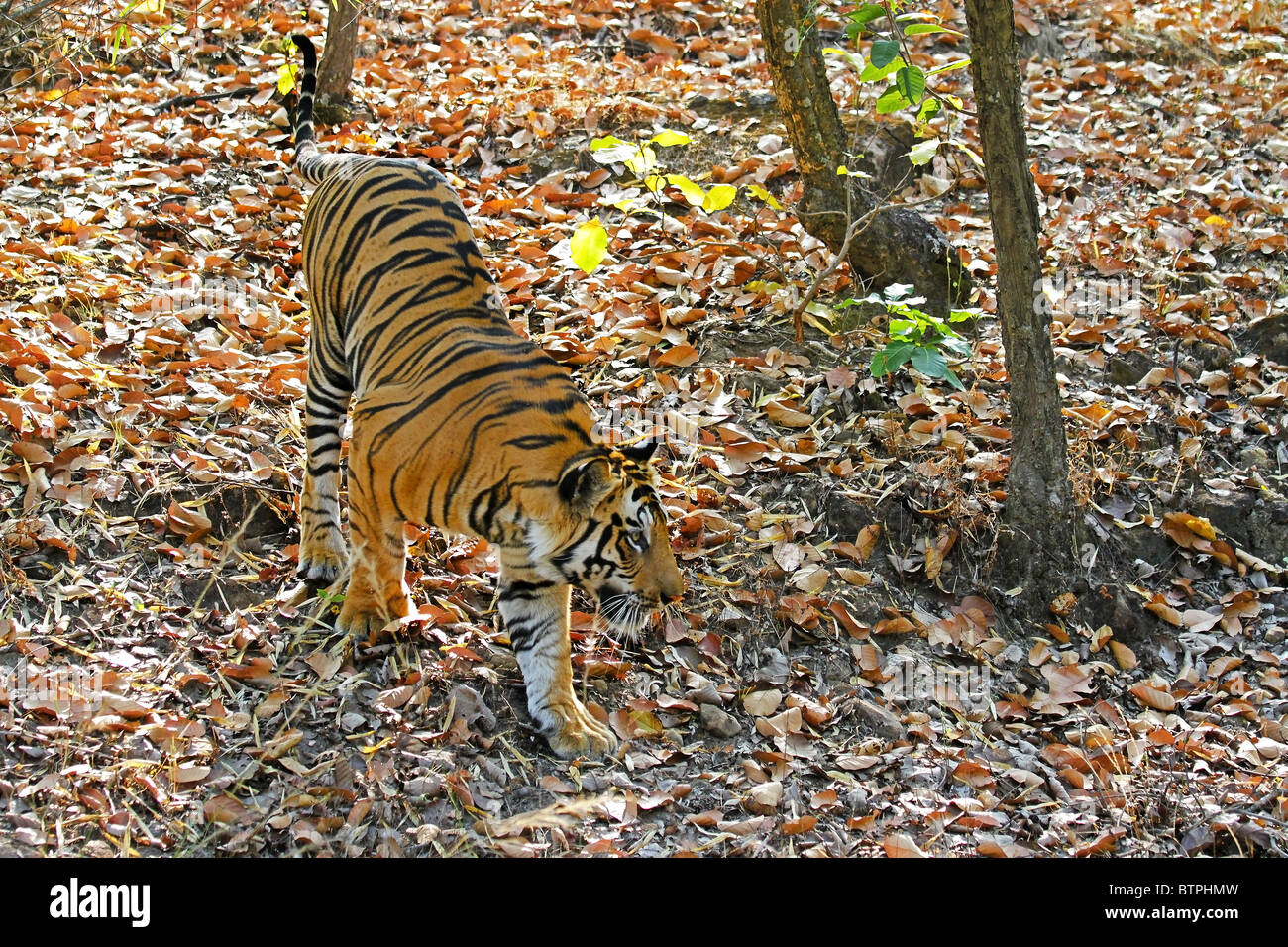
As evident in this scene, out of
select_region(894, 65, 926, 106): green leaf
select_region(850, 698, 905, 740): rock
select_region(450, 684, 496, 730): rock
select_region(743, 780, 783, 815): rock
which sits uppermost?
select_region(894, 65, 926, 106): green leaf

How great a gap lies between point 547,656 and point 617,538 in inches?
20.9

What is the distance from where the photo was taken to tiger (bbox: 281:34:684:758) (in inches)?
149

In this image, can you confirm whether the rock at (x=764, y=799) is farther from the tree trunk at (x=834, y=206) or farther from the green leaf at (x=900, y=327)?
the tree trunk at (x=834, y=206)

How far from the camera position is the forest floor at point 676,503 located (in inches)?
148

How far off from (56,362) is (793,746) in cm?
354

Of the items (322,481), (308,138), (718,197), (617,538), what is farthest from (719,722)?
(308,138)

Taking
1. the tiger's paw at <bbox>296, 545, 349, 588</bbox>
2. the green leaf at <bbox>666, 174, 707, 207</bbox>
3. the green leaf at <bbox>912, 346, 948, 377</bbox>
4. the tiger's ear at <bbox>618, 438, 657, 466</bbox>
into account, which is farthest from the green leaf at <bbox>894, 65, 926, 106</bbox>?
the tiger's paw at <bbox>296, 545, 349, 588</bbox>

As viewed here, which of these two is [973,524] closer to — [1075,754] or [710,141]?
[1075,754]

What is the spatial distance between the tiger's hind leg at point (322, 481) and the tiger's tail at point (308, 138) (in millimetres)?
918

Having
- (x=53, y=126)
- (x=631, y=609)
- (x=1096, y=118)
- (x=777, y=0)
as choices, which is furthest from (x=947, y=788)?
(x=53, y=126)

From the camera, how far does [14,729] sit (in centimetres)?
361

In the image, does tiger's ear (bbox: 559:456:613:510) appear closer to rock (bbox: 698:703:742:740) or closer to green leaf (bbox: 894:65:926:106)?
rock (bbox: 698:703:742:740)

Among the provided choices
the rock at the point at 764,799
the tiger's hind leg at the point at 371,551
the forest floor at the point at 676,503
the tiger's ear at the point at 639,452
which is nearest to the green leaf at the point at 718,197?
the forest floor at the point at 676,503

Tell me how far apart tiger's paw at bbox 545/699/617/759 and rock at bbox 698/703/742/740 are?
0.34 metres
